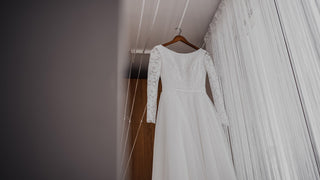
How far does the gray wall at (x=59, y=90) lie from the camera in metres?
0.08

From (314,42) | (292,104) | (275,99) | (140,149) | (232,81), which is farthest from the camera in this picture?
(140,149)

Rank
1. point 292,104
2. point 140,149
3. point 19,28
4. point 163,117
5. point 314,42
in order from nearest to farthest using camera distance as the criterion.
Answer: point 19,28, point 314,42, point 292,104, point 163,117, point 140,149

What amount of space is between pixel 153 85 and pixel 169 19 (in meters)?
0.70

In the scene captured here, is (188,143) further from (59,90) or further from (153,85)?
(59,90)

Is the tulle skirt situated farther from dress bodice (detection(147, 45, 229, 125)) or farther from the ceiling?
the ceiling

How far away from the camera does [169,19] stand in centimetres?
168

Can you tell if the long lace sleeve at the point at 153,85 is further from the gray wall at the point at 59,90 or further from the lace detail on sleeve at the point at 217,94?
the gray wall at the point at 59,90

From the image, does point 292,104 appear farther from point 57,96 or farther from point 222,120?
point 57,96

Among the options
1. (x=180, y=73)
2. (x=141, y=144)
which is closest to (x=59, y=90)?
(x=180, y=73)

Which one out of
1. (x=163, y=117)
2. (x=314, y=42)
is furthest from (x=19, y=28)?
(x=163, y=117)

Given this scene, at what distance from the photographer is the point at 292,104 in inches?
34.9

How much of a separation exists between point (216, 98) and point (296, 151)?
530mm

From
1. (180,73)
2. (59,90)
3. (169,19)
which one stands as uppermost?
(169,19)

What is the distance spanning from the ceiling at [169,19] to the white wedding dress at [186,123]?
28cm
